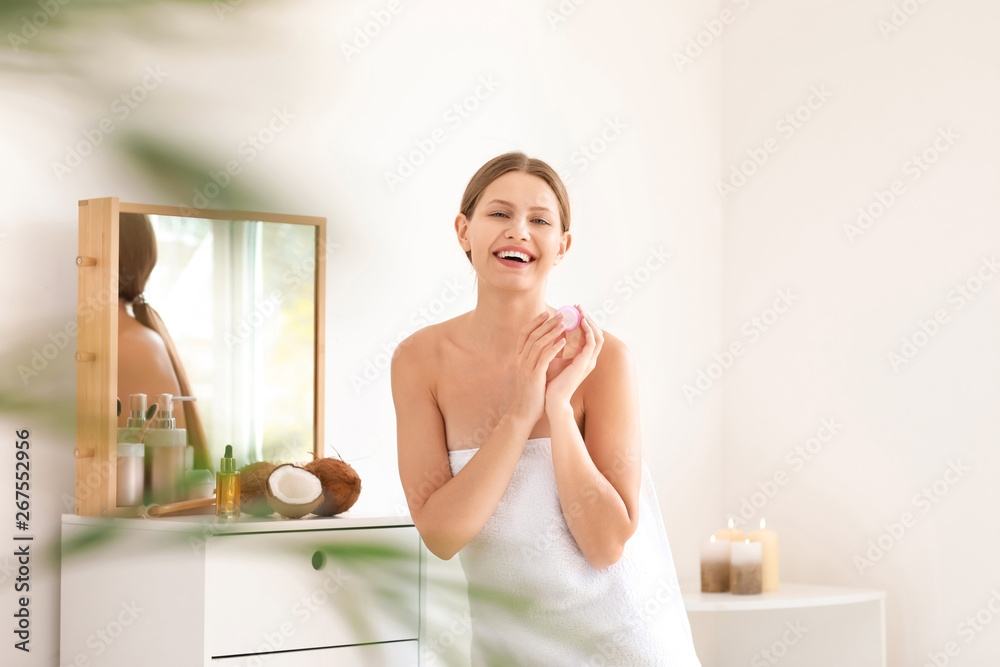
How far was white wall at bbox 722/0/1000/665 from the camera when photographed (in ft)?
6.16

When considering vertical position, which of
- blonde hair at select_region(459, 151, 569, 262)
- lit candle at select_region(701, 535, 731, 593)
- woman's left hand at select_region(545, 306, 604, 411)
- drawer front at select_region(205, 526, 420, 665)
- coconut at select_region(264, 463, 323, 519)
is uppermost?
blonde hair at select_region(459, 151, 569, 262)

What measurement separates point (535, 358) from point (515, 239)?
0.43 ft

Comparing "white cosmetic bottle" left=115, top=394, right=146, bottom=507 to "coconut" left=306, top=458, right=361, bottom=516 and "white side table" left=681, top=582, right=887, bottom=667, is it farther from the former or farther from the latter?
"white side table" left=681, top=582, right=887, bottom=667

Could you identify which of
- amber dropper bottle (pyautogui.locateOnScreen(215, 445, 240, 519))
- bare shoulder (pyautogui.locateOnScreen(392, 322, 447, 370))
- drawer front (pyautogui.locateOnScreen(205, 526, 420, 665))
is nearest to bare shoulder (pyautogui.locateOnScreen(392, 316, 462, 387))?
bare shoulder (pyautogui.locateOnScreen(392, 322, 447, 370))

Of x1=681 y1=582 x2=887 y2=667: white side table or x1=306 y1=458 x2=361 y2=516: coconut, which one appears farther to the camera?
x1=681 y1=582 x2=887 y2=667: white side table

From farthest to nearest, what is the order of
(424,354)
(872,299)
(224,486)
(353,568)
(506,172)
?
(872,299) → (424,354) → (506,172) → (224,486) → (353,568)

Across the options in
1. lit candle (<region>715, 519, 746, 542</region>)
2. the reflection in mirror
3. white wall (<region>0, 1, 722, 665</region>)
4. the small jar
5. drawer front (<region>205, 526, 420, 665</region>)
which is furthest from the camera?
lit candle (<region>715, 519, 746, 542</region>)

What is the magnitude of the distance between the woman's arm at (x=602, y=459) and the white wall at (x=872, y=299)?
3.44ft

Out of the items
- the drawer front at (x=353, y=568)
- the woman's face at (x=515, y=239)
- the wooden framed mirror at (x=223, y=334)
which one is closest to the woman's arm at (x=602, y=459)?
the woman's face at (x=515, y=239)

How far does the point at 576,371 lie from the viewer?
42.2 inches

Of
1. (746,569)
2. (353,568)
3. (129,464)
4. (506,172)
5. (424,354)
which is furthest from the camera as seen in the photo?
(746,569)

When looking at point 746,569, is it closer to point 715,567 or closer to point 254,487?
point 715,567

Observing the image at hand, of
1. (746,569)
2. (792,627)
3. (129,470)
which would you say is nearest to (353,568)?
(129,470)

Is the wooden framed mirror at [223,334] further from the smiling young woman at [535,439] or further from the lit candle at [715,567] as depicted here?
the lit candle at [715,567]
